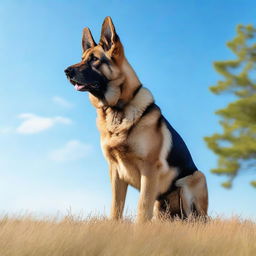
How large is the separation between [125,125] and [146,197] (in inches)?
32.6

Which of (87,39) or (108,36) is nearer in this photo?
(108,36)

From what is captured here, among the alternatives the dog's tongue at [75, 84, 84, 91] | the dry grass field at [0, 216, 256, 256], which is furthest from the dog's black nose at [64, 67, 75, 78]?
the dry grass field at [0, 216, 256, 256]

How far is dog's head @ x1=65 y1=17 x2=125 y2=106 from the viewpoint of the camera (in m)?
4.70

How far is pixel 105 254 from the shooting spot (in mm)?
3256

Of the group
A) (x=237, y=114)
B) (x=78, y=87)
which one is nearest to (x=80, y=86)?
(x=78, y=87)

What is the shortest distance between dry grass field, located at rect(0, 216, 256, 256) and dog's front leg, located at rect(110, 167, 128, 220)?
46 centimetres

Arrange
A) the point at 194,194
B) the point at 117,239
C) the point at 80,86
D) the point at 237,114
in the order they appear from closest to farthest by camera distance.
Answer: the point at 117,239 < the point at 80,86 < the point at 194,194 < the point at 237,114

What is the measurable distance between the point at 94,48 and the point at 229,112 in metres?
11.0

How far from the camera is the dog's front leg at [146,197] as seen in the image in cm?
477

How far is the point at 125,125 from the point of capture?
191 inches

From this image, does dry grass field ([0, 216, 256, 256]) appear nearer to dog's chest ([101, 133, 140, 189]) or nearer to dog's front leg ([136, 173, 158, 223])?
dog's front leg ([136, 173, 158, 223])

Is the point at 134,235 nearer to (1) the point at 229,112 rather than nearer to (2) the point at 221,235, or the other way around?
(2) the point at 221,235

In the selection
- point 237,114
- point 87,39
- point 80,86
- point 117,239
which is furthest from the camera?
point 237,114

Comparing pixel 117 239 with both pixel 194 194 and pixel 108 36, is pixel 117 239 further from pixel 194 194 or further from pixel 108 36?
pixel 108 36
